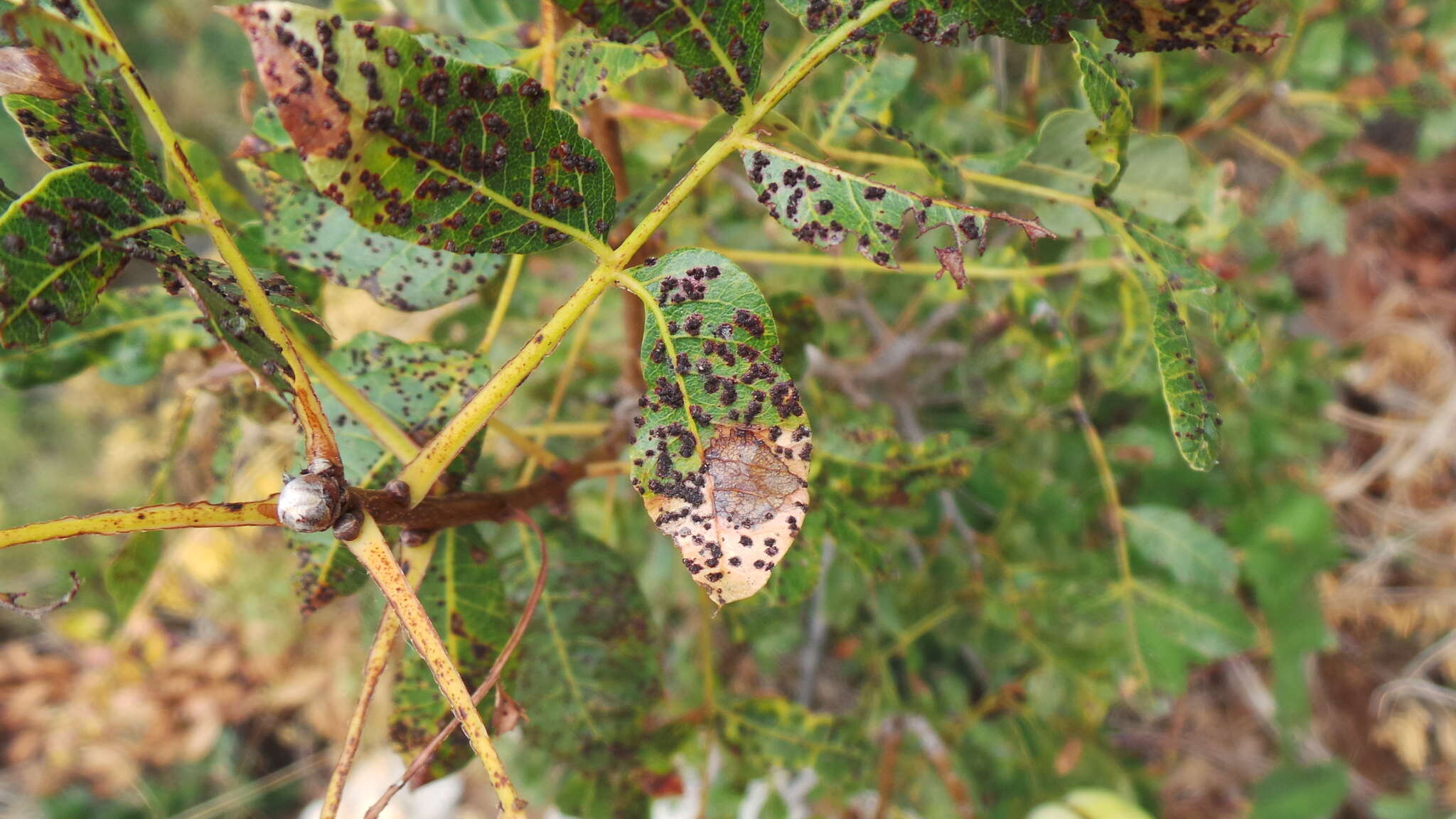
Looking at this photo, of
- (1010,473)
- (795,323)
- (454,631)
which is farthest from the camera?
(1010,473)

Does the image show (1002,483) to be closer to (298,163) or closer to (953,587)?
(953,587)

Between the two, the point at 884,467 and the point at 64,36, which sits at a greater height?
the point at 64,36

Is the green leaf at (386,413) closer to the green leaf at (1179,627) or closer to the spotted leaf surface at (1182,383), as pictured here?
the spotted leaf surface at (1182,383)

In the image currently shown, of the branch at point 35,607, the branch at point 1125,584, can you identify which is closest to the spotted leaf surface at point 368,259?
the branch at point 35,607

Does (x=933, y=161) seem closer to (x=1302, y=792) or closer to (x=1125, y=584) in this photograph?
(x=1125, y=584)

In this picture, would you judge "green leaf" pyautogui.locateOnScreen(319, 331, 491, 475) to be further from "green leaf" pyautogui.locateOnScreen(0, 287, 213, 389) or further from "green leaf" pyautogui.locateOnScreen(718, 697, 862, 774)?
"green leaf" pyautogui.locateOnScreen(718, 697, 862, 774)

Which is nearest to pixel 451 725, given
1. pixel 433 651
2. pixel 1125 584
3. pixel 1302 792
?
pixel 433 651

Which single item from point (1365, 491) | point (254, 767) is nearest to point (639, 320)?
point (1365, 491)
